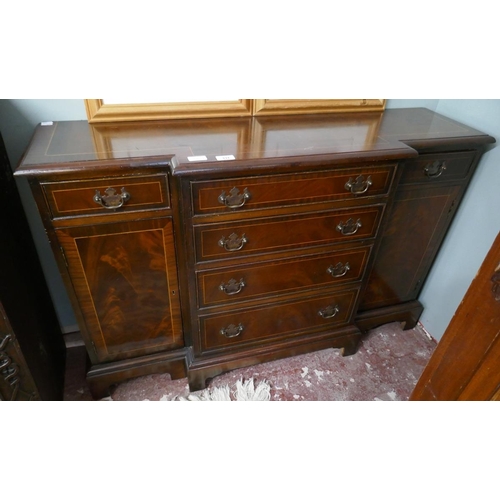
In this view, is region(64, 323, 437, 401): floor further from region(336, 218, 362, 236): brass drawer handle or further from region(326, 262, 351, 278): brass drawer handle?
region(336, 218, 362, 236): brass drawer handle

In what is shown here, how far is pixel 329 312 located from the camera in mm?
1550

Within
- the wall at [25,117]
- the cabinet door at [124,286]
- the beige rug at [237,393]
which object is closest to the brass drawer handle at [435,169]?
the cabinet door at [124,286]

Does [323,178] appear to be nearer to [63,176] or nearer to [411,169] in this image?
[411,169]

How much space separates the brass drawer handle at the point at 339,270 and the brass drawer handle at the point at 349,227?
14 cm

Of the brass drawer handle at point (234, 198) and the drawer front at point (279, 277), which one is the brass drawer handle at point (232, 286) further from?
the brass drawer handle at point (234, 198)

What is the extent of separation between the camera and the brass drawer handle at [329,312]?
5.03 ft

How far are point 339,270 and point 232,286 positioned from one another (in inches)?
16.8

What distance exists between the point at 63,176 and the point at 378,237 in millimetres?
1066

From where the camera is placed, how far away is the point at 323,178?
3.77 ft

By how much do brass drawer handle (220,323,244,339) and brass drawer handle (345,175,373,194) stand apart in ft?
2.17

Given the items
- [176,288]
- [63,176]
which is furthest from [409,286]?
[63,176]

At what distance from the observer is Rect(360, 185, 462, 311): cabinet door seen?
4.78ft

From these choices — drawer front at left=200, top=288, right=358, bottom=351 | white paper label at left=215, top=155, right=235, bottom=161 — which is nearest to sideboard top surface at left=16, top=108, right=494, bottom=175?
white paper label at left=215, top=155, right=235, bottom=161

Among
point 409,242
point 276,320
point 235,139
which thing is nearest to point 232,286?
point 276,320
